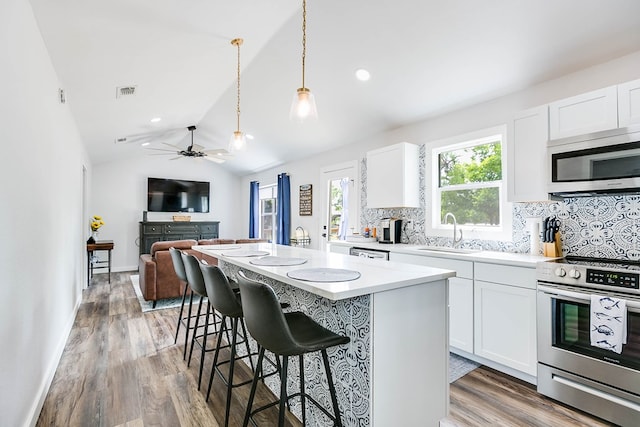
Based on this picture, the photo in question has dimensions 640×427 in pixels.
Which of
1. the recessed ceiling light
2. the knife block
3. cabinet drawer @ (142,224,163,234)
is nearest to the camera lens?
the knife block

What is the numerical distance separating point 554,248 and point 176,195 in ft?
25.1

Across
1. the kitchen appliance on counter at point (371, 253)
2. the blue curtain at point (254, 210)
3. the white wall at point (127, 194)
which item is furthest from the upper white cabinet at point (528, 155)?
the white wall at point (127, 194)

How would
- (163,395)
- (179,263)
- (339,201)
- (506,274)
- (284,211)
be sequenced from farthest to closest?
(284,211)
(339,201)
(179,263)
(506,274)
(163,395)

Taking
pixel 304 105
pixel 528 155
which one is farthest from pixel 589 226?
pixel 304 105

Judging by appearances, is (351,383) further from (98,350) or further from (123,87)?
(123,87)

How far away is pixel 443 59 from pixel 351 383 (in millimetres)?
2682

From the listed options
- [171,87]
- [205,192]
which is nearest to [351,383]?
[171,87]

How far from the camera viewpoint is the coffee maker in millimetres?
3932

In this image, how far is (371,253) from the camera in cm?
359

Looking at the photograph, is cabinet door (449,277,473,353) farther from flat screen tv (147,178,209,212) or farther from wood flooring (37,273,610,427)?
flat screen tv (147,178,209,212)

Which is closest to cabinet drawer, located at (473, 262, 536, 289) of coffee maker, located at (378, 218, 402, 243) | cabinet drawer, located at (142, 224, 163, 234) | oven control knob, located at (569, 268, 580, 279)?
oven control knob, located at (569, 268, 580, 279)

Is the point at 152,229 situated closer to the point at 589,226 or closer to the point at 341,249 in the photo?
the point at 341,249

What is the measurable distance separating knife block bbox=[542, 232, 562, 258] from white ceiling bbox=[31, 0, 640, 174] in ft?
4.54

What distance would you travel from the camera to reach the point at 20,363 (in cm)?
169
